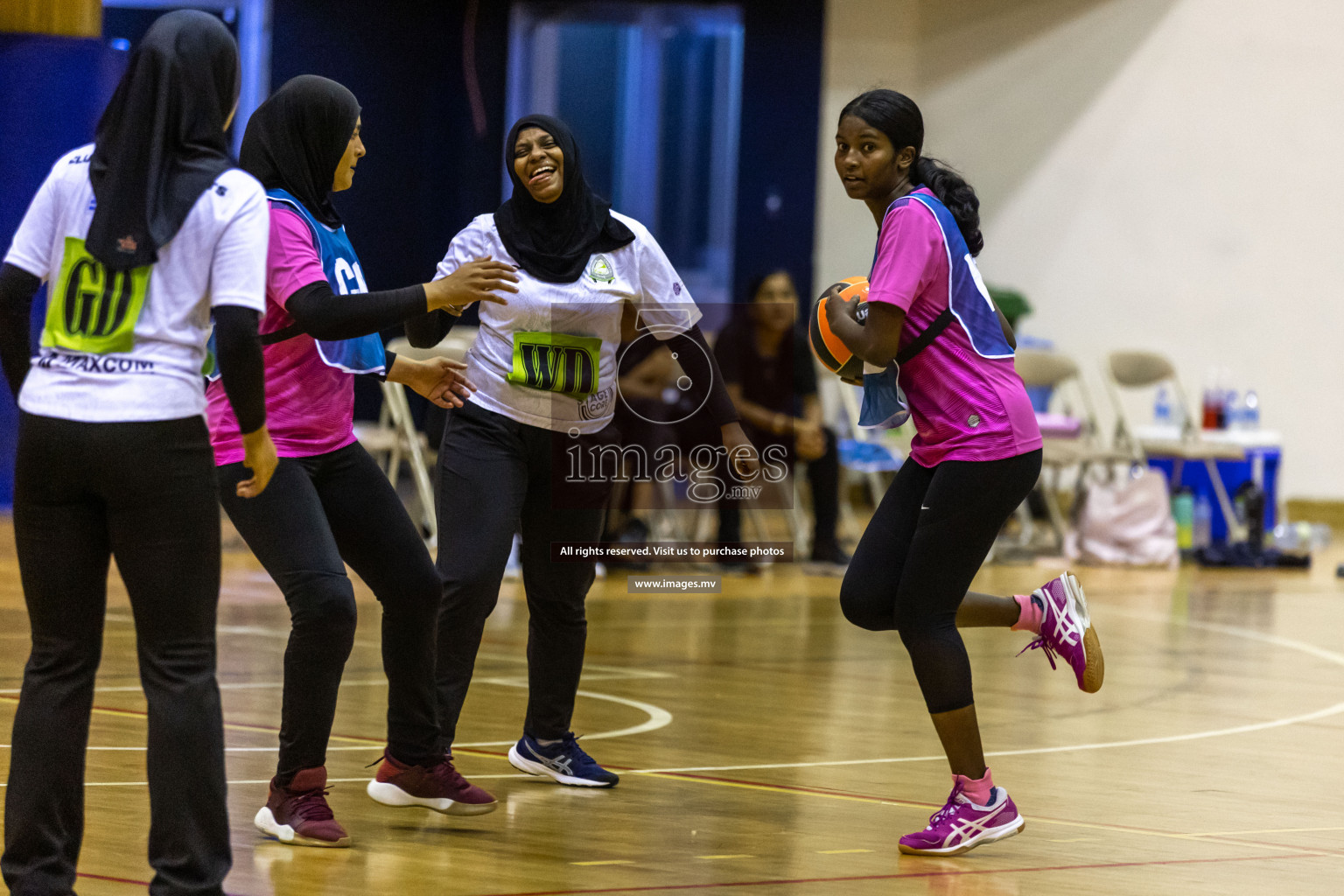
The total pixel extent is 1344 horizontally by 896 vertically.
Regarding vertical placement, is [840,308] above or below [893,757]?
above

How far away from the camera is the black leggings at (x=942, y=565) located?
11.4 ft

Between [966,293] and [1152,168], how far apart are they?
30.7 ft

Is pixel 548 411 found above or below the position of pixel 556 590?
above

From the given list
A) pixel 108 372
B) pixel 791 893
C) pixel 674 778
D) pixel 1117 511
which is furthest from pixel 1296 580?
pixel 108 372

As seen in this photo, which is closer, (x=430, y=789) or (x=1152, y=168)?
(x=430, y=789)

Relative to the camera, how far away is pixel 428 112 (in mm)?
11453

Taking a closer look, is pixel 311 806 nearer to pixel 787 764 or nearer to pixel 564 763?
pixel 564 763

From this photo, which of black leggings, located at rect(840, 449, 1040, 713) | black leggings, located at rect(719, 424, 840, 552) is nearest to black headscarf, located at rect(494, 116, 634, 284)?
black leggings, located at rect(840, 449, 1040, 713)

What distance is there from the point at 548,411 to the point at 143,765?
1.37m

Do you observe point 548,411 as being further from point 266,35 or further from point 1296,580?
point 266,35

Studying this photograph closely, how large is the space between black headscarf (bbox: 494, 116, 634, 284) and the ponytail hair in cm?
71

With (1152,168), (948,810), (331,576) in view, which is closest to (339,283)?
(331,576)

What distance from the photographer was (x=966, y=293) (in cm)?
352

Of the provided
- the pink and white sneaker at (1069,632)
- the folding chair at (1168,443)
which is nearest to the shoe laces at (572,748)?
the pink and white sneaker at (1069,632)
